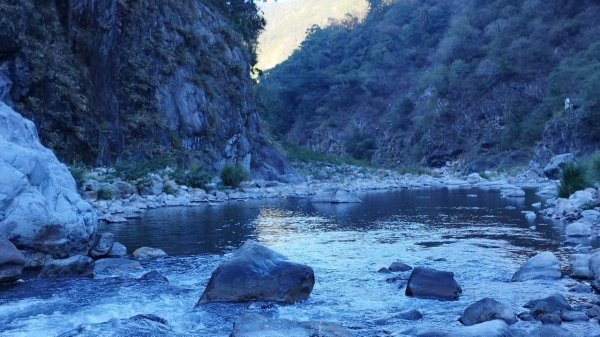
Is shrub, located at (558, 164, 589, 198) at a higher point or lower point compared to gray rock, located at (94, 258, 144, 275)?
higher

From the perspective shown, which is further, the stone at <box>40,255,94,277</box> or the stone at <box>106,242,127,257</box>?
the stone at <box>106,242,127,257</box>

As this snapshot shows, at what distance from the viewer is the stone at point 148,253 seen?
296 inches

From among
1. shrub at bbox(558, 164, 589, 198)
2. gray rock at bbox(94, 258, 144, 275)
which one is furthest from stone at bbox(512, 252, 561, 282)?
shrub at bbox(558, 164, 589, 198)

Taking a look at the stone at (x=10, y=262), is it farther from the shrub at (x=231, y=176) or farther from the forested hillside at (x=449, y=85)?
the forested hillside at (x=449, y=85)

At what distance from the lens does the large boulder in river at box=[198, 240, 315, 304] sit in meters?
5.31

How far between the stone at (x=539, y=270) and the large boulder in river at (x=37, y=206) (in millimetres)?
4986

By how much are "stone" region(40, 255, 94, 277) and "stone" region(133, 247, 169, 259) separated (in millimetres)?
1089

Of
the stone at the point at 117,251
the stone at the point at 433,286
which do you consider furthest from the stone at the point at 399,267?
the stone at the point at 117,251

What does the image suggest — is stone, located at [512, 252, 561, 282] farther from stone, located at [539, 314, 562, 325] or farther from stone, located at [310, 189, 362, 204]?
stone, located at [310, 189, 362, 204]

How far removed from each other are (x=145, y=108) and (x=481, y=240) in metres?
15.5

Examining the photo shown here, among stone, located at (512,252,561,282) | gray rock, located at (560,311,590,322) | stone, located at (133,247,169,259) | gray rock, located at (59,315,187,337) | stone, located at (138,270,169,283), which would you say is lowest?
gray rock, located at (59,315,187,337)

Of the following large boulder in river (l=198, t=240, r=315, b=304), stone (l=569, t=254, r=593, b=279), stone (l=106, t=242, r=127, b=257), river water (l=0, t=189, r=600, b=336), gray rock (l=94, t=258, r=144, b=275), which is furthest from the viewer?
stone (l=106, t=242, r=127, b=257)

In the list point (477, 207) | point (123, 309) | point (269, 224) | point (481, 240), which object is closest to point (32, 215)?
point (123, 309)

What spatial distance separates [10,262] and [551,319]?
195 inches
